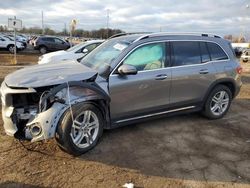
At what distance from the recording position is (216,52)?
19.9ft

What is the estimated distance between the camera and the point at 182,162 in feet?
14.1

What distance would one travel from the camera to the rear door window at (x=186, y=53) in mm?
5418

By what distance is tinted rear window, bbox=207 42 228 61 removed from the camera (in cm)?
599

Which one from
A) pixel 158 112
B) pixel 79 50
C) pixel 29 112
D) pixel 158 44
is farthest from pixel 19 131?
pixel 79 50

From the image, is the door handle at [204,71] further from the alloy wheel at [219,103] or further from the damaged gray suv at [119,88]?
the alloy wheel at [219,103]

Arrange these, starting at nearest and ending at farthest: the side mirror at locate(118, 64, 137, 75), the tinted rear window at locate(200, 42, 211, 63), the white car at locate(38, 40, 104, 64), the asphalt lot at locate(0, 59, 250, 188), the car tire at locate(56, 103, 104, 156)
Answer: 1. the asphalt lot at locate(0, 59, 250, 188)
2. the car tire at locate(56, 103, 104, 156)
3. the side mirror at locate(118, 64, 137, 75)
4. the tinted rear window at locate(200, 42, 211, 63)
5. the white car at locate(38, 40, 104, 64)

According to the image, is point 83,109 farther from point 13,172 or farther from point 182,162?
point 182,162

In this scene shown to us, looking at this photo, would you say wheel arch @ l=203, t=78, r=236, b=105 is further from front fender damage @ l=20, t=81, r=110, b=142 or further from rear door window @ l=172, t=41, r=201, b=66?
front fender damage @ l=20, t=81, r=110, b=142

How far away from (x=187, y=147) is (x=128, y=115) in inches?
44.4

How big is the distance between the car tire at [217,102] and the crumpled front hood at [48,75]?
9.06 feet

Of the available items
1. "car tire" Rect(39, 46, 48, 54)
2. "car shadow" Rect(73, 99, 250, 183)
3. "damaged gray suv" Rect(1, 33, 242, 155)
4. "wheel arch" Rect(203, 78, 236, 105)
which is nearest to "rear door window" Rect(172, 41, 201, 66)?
"damaged gray suv" Rect(1, 33, 242, 155)

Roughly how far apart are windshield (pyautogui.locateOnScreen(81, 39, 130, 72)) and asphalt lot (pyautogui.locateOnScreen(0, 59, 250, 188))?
4.20ft

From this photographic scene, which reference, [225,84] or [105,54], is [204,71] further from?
[105,54]

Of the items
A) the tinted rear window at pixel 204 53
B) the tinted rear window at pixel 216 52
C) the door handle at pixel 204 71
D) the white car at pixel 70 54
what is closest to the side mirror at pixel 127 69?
the door handle at pixel 204 71
